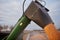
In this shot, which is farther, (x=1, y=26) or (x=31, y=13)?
(x=1, y=26)

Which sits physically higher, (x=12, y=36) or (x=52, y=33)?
(x=52, y=33)

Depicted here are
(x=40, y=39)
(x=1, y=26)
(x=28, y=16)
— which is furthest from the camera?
(x=1, y=26)

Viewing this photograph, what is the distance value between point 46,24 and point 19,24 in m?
0.22

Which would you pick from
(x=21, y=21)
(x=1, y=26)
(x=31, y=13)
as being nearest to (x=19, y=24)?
(x=21, y=21)

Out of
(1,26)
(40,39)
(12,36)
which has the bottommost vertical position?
(1,26)

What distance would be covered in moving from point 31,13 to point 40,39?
21.9 inches

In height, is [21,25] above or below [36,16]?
below

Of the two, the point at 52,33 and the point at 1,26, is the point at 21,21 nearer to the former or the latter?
the point at 52,33

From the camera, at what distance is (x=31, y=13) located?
3.16 ft

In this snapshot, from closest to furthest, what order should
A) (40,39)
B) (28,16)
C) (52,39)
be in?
(52,39)
(28,16)
(40,39)

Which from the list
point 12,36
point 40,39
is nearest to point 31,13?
point 12,36

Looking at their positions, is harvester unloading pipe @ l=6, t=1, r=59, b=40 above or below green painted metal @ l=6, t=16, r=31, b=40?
above

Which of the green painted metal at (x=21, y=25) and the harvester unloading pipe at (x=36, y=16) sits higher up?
the harvester unloading pipe at (x=36, y=16)

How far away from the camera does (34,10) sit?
3.11ft
